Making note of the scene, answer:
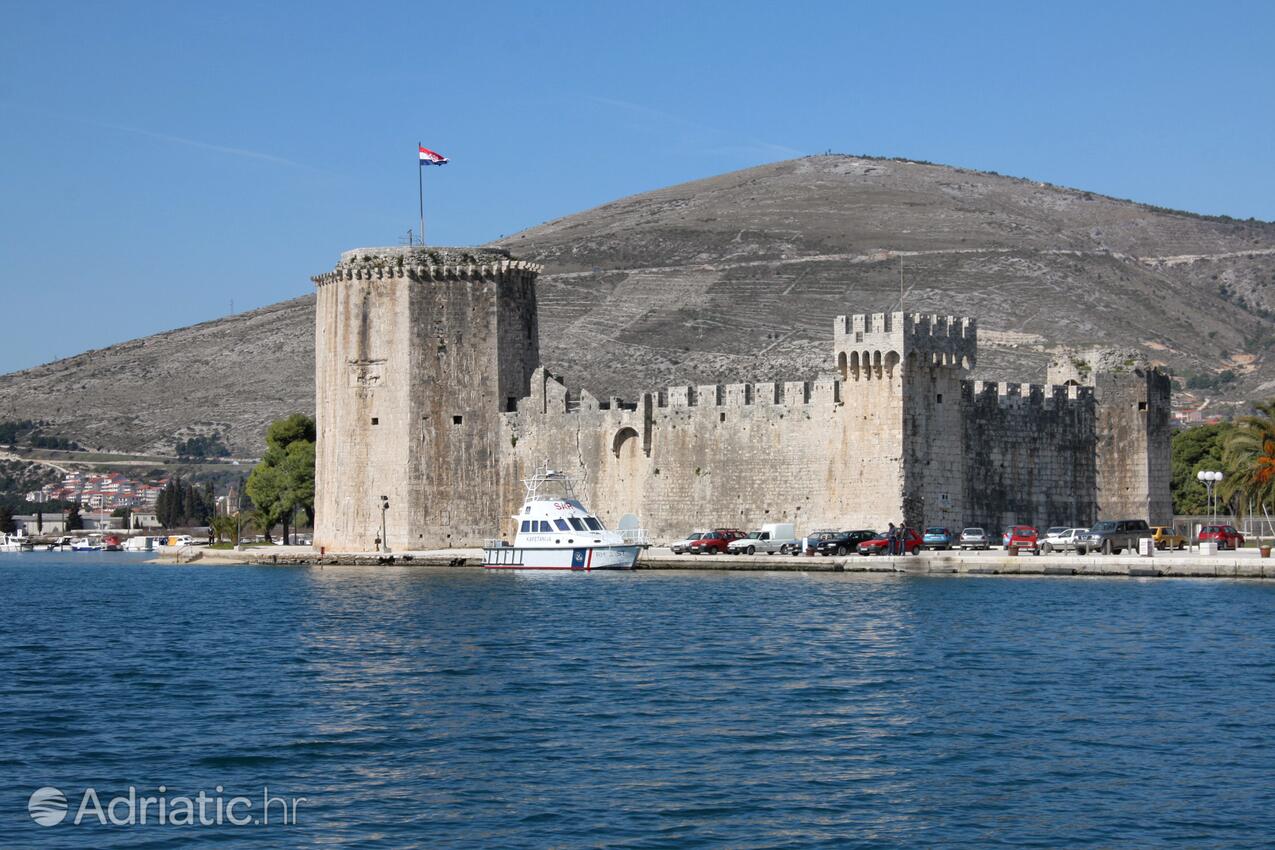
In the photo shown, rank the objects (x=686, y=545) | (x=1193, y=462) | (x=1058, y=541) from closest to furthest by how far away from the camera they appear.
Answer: (x=1058, y=541) → (x=686, y=545) → (x=1193, y=462)

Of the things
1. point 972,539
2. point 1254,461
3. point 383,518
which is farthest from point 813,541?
point 383,518

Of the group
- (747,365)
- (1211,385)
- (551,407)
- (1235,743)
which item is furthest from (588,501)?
(1211,385)

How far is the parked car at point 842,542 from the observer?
129 feet

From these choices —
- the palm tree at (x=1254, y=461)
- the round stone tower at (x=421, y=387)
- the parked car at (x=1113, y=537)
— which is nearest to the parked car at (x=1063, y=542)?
the parked car at (x=1113, y=537)

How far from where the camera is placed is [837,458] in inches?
1619

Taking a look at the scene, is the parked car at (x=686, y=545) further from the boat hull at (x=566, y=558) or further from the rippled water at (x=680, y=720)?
the rippled water at (x=680, y=720)

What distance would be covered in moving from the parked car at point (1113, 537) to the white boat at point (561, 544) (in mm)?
9497

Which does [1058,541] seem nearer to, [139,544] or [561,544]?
[561,544]

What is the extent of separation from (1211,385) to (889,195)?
3384cm

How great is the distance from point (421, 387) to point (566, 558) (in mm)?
7251

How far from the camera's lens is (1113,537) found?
39000 mm

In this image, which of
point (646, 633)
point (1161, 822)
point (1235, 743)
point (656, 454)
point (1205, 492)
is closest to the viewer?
point (1161, 822)

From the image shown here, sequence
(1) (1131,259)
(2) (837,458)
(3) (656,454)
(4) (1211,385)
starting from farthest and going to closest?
1. (1) (1131,259)
2. (4) (1211,385)
3. (3) (656,454)
4. (2) (837,458)

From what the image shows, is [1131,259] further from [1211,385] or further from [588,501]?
[588,501]
